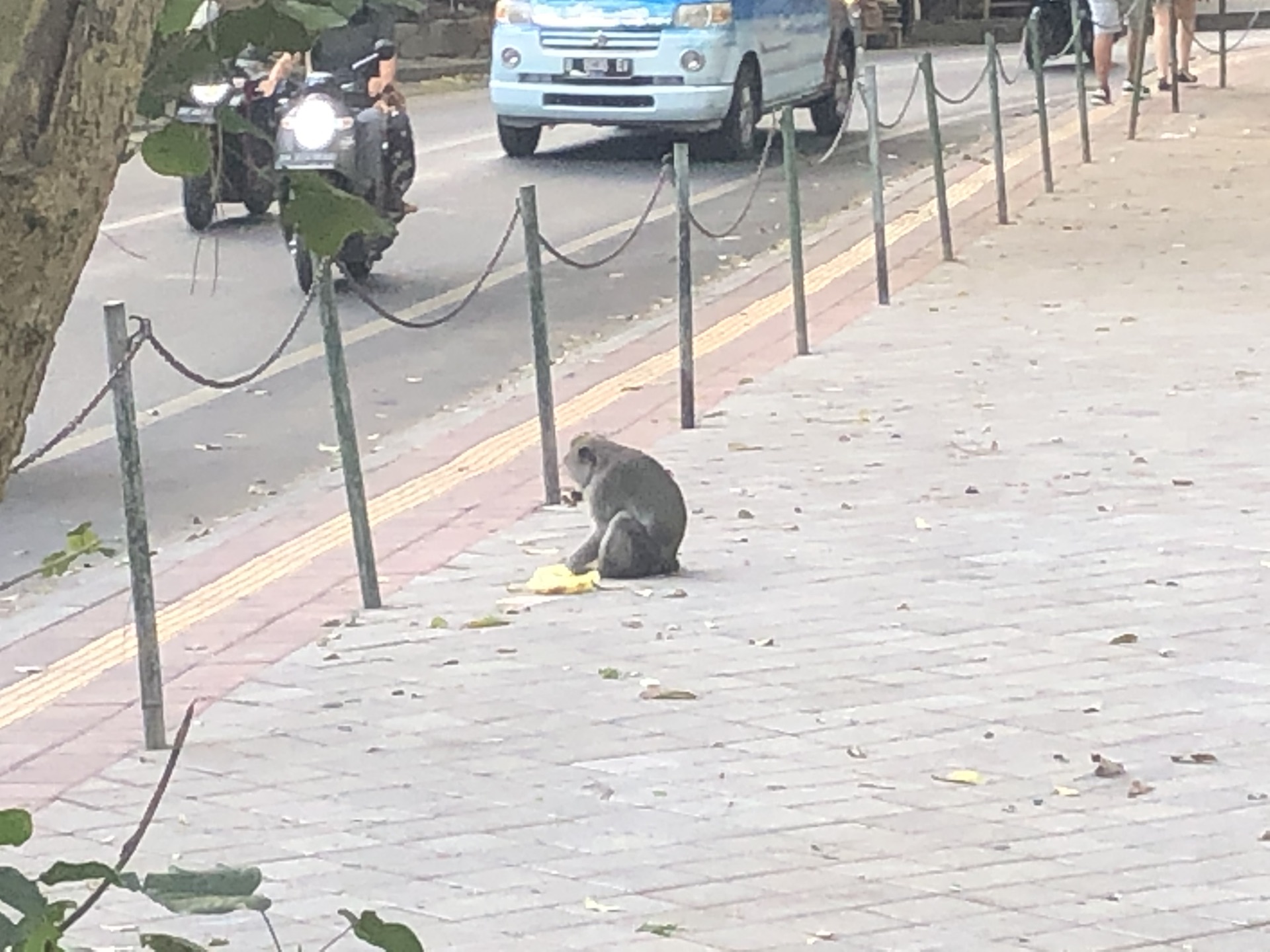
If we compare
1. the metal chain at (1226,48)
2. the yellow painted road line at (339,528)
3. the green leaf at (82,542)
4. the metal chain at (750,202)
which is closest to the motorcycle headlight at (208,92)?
the green leaf at (82,542)

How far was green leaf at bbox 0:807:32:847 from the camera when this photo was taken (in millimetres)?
1719

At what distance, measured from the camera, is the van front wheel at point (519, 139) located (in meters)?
19.5

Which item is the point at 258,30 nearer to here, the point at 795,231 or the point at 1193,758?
the point at 1193,758

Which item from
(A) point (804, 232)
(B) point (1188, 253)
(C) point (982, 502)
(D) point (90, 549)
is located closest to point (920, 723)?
(C) point (982, 502)

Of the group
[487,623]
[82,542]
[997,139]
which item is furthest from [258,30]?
[997,139]

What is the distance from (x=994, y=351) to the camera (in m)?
10.8

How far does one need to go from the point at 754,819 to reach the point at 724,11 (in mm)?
14616

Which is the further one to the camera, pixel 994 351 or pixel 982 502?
pixel 994 351

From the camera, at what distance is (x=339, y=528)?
7.79 m

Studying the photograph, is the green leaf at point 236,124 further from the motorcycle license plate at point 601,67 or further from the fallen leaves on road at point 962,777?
the motorcycle license plate at point 601,67

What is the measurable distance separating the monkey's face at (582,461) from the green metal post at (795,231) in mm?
3680

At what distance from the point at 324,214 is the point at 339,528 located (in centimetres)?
590

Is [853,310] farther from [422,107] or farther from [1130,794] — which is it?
[422,107]

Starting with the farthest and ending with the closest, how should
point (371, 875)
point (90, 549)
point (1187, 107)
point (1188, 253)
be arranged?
point (1187, 107) < point (1188, 253) < point (371, 875) < point (90, 549)
